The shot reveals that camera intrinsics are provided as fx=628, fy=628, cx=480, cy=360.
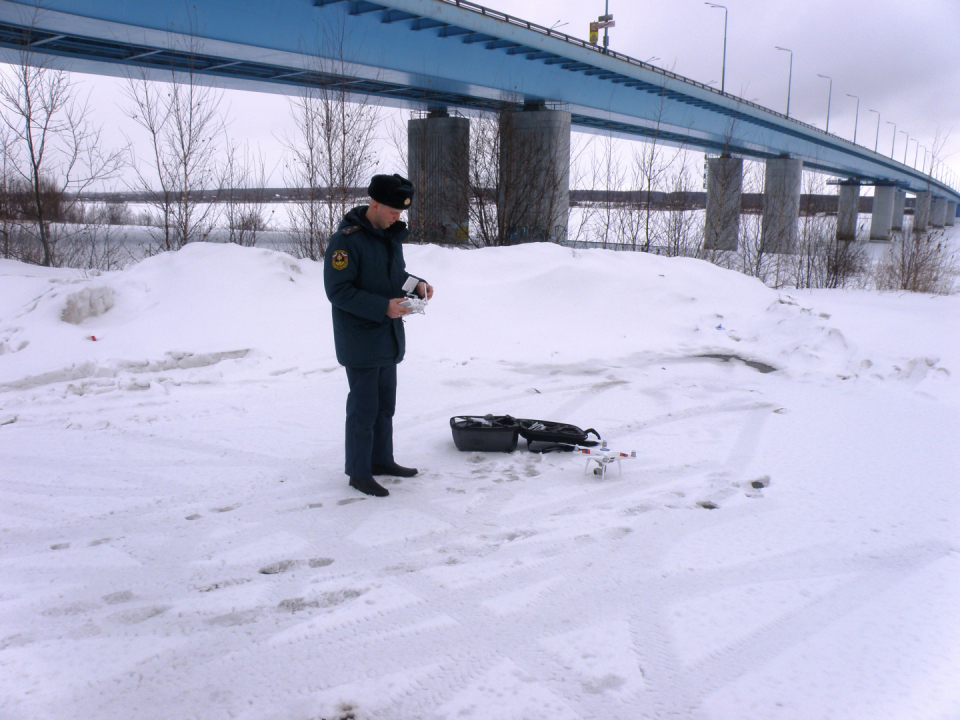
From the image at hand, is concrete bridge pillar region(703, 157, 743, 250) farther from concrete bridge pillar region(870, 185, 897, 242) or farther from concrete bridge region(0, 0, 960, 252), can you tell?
concrete bridge pillar region(870, 185, 897, 242)

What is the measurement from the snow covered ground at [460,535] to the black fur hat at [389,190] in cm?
Result: 177

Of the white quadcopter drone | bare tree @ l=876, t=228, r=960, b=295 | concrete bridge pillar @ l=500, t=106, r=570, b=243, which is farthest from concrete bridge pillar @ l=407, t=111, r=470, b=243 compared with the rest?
the white quadcopter drone

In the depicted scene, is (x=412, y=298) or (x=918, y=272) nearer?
(x=412, y=298)

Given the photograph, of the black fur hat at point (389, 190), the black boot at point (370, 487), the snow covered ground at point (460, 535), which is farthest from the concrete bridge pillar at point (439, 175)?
the black boot at point (370, 487)

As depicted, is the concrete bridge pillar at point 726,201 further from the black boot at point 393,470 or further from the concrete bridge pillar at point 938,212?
the concrete bridge pillar at point 938,212

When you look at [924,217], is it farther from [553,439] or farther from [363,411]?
[363,411]

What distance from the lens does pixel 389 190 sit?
3602 mm

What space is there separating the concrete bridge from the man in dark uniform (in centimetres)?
1070

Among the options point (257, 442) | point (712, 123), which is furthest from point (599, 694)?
point (712, 123)

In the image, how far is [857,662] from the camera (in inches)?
92.2

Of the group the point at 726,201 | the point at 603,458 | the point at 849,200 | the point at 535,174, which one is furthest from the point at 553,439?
the point at 849,200

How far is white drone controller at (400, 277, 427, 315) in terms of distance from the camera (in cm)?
367

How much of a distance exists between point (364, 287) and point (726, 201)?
2298 centimetres

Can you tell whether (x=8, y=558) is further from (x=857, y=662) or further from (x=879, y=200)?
(x=879, y=200)
